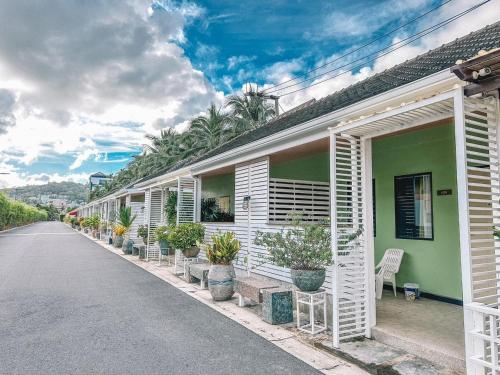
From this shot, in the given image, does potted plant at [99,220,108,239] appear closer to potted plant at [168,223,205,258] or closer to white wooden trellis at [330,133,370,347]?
potted plant at [168,223,205,258]

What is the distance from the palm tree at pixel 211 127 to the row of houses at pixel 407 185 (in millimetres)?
18878

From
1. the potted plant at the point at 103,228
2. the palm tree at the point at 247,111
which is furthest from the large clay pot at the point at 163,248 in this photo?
the palm tree at the point at 247,111

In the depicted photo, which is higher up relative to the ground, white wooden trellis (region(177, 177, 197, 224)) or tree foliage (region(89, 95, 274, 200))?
tree foliage (region(89, 95, 274, 200))

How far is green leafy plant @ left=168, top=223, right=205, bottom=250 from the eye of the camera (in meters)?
9.29

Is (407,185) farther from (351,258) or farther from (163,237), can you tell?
(163,237)

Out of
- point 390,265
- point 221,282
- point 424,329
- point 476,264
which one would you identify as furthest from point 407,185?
point 221,282

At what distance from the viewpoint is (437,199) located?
6090 millimetres

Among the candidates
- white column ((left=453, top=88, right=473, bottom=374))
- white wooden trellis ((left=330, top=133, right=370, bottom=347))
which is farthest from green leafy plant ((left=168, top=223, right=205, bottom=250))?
white column ((left=453, top=88, right=473, bottom=374))

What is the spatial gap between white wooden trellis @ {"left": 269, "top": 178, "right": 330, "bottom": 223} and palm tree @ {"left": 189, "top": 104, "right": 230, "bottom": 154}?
20865mm

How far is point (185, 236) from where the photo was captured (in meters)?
9.34

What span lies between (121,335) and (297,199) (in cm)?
453

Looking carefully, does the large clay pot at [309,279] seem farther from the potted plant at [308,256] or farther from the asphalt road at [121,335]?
the asphalt road at [121,335]

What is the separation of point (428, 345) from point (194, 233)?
6.76 meters

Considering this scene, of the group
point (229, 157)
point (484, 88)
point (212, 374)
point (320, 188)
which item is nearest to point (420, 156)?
point (320, 188)
